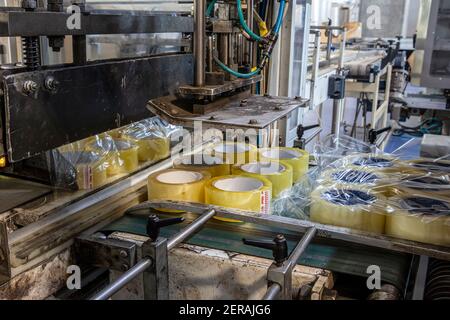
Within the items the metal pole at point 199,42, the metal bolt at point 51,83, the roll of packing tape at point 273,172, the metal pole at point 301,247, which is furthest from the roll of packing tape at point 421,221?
the metal bolt at point 51,83

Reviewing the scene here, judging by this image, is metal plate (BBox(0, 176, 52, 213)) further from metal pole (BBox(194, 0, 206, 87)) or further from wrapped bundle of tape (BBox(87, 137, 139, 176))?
metal pole (BBox(194, 0, 206, 87))

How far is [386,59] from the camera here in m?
3.60

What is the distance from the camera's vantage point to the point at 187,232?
0.85m

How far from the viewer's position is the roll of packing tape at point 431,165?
1268 millimetres

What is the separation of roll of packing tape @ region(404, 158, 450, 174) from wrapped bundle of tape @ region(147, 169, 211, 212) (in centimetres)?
62

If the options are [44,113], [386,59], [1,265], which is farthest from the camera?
[386,59]

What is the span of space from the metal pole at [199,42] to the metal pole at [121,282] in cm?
38

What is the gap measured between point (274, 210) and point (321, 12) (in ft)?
18.3

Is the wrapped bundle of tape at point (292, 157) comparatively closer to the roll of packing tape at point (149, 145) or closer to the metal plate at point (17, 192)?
the roll of packing tape at point (149, 145)

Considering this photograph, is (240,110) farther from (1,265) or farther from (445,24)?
(445,24)

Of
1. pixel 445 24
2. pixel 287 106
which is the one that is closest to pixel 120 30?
pixel 287 106

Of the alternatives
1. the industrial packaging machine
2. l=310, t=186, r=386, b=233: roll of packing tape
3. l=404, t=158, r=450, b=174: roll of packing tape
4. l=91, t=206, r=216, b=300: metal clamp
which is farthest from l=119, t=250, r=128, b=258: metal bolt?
l=404, t=158, r=450, b=174: roll of packing tape

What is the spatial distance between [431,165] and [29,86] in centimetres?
112

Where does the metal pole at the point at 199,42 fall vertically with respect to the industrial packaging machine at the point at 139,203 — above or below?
above
